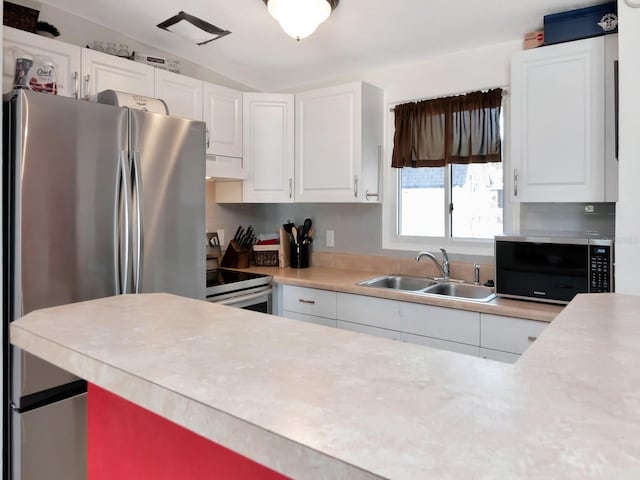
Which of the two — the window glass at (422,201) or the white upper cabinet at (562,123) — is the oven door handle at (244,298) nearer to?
the window glass at (422,201)

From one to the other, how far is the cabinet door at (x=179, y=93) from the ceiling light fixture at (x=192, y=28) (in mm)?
260

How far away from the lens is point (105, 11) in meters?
2.47

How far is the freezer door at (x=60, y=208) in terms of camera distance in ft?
5.50

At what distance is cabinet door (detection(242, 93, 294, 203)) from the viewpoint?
3117 mm

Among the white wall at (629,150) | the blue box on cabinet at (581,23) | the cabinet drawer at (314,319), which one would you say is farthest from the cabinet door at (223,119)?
the white wall at (629,150)

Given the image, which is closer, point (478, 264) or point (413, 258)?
point (478, 264)

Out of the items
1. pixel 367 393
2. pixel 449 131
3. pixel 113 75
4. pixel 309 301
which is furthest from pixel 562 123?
pixel 113 75

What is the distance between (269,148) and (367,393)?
2733 mm

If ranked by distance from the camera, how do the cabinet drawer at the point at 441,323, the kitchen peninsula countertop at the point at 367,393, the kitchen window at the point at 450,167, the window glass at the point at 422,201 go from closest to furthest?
the kitchen peninsula countertop at the point at 367,393
the cabinet drawer at the point at 441,323
the kitchen window at the point at 450,167
the window glass at the point at 422,201

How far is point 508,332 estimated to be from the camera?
2055 mm

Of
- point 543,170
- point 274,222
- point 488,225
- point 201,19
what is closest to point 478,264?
point 488,225

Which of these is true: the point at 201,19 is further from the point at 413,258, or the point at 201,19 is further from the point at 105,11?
the point at 413,258

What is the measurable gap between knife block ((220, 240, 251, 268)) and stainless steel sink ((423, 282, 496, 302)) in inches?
53.8

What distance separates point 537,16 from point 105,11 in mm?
2351
